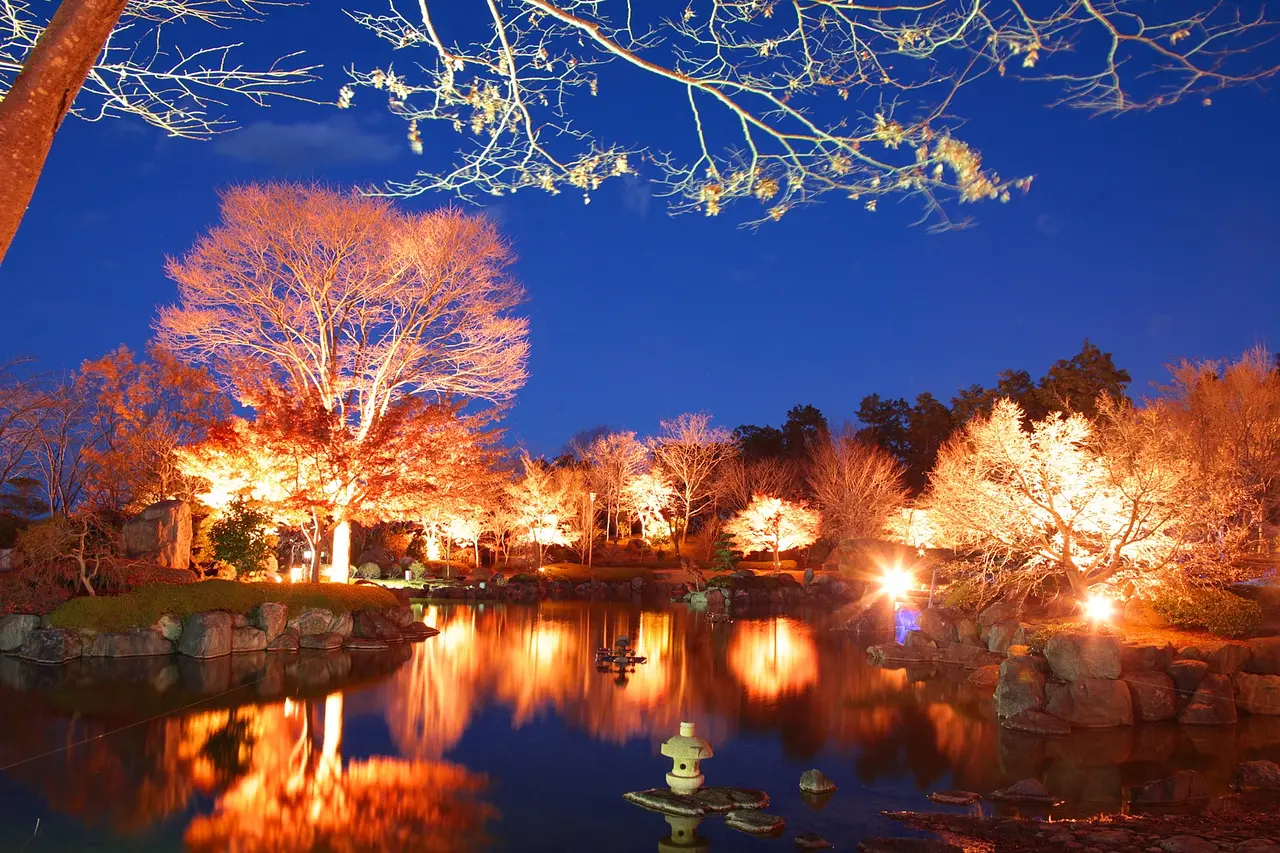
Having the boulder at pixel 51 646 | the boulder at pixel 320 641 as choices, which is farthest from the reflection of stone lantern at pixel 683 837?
the boulder at pixel 51 646

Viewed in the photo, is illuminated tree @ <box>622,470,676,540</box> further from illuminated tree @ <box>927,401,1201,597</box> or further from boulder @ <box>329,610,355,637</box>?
boulder @ <box>329,610,355,637</box>

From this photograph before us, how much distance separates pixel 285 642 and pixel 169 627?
6.65ft

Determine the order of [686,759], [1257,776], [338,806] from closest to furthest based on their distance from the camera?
1. [338,806]
2. [686,759]
3. [1257,776]

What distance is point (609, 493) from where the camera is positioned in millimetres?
40781

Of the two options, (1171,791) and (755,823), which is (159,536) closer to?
(755,823)

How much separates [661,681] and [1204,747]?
768 cm

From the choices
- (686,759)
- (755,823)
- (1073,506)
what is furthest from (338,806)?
(1073,506)

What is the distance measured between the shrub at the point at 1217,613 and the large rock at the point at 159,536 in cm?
1926

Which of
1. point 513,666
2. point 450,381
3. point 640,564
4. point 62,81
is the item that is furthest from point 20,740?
point 640,564

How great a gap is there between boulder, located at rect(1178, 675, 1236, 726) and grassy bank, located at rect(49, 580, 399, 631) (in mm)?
15067

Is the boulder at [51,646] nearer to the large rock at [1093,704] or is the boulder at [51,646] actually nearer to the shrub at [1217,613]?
the large rock at [1093,704]

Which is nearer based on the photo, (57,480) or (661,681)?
(661,681)

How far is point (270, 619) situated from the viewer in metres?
15.8

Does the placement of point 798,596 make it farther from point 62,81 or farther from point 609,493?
point 62,81
